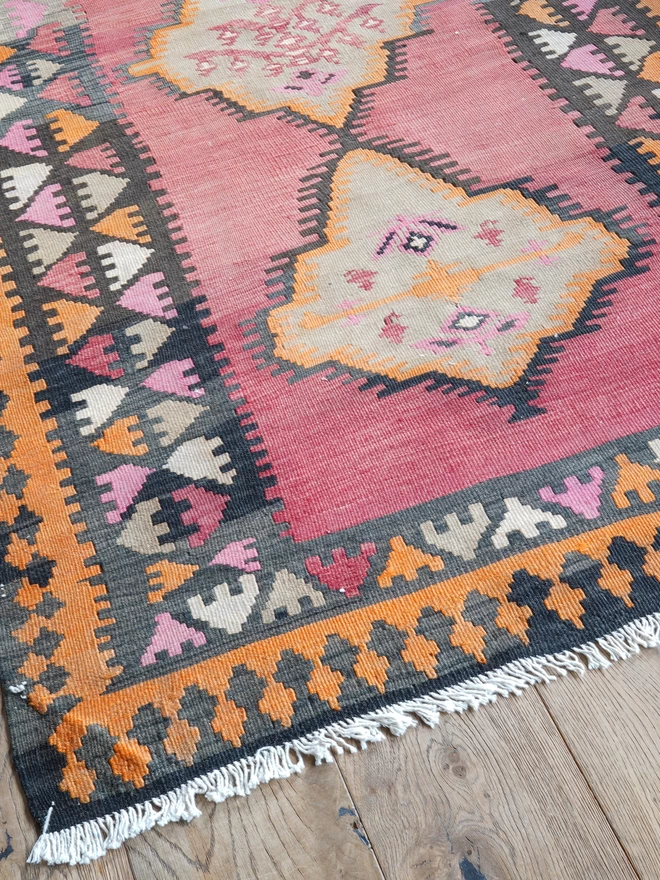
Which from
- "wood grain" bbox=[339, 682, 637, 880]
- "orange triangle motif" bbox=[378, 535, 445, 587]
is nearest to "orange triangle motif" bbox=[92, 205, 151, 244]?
"orange triangle motif" bbox=[378, 535, 445, 587]

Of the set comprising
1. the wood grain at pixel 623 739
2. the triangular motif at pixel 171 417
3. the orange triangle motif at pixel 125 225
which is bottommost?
the wood grain at pixel 623 739

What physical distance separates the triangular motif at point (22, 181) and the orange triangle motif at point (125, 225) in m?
0.17

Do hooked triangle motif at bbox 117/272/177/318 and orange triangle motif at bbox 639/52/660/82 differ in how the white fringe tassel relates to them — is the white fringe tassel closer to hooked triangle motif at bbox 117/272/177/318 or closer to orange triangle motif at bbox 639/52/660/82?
hooked triangle motif at bbox 117/272/177/318

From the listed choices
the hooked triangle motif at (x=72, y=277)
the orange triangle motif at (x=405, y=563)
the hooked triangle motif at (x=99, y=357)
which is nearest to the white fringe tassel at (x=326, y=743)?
the orange triangle motif at (x=405, y=563)

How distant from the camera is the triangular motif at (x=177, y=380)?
1.36 meters

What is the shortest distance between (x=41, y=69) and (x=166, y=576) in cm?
124

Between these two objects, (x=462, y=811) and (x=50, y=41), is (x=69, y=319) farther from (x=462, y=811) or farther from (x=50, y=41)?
(x=462, y=811)

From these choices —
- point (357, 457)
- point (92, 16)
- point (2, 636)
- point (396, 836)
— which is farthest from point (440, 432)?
point (92, 16)

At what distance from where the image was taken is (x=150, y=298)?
4.86ft

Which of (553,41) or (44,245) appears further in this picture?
(553,41)

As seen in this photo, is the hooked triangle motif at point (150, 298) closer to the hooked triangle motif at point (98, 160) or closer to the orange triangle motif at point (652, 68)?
the hooked triangle motif at point (98, 160)

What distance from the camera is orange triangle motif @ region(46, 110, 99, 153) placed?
173cm

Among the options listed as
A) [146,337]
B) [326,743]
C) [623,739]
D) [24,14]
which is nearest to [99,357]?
[146,337]

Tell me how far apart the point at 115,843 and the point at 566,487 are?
2.35 feet
